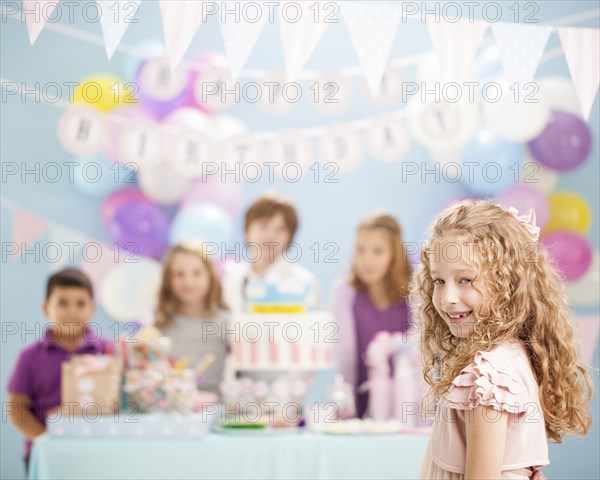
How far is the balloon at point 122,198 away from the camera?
448 centimetres

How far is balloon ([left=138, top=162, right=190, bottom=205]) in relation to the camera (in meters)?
4.39

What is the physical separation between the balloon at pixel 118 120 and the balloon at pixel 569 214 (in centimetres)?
200

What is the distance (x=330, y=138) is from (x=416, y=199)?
1.01 meters

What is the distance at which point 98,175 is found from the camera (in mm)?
4477

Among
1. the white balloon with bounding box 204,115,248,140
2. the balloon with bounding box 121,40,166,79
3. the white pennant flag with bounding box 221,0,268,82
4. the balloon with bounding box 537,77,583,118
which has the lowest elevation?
the white pennant flag with bounding box 221,0,268,82

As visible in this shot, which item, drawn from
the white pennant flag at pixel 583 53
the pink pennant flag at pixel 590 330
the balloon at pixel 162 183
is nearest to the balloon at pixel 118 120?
the balloon at pixel 162 183

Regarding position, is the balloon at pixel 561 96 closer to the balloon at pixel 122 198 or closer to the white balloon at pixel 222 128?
the white balloon at pixel 222 128

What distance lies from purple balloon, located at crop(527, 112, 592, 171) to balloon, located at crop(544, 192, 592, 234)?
0.52 ft

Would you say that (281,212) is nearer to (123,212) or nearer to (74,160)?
(123,212)

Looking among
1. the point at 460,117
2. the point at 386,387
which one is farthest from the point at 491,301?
the point at 460,117

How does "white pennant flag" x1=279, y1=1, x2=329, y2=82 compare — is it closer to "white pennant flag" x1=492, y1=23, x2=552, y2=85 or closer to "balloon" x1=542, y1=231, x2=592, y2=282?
"white pennant flag" x1=492, y1=23, x2=552, y2=85

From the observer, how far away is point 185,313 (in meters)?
3.80

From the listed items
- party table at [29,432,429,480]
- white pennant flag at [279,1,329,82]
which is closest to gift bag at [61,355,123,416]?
party table at [29,432,429,480]

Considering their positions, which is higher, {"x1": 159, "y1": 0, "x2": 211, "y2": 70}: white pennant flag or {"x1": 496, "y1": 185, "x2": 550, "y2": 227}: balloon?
{"x1": 159, "y1": 0, "x2": 211, "y2": 70}: white pennant flag
